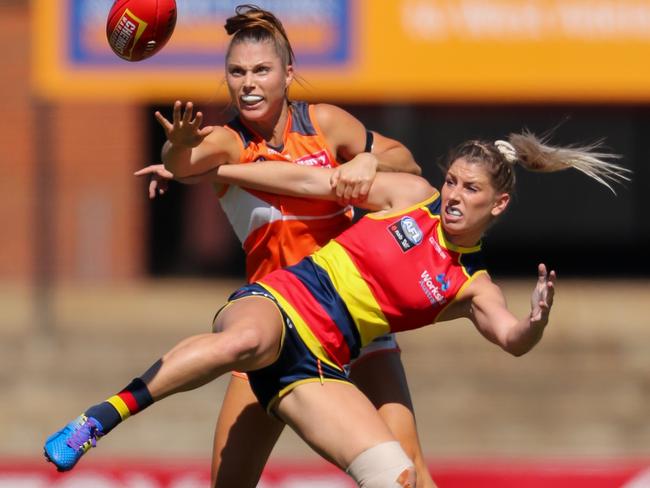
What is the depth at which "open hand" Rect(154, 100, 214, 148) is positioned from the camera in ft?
15.8

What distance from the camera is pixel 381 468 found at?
468 cm

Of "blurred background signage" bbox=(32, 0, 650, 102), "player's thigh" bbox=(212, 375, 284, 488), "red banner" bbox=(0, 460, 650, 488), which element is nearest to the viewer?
"player's thigh" bbox=(212, 375, 284, 488)

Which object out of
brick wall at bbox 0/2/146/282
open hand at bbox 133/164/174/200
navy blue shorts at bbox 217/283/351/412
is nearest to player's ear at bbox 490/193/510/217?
navy blue shorts at bbox 217/283/351/412

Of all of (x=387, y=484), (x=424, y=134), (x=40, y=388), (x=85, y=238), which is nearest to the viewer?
(x=387, y=484)

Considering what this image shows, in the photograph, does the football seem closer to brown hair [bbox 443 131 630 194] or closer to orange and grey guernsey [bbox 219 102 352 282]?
orange and grey guernsey [bbox 219 102 352 282]

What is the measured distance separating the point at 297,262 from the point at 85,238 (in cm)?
911

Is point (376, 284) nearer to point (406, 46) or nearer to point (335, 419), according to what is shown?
point (335, 419)

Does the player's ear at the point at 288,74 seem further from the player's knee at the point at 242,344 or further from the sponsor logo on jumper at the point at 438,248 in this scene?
the player's knee at the point at 242,344

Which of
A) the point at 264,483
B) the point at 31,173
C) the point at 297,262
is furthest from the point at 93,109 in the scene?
the point at 297,262

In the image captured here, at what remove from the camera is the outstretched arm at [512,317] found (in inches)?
184

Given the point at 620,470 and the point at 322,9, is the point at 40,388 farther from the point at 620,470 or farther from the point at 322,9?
the point at 620,470

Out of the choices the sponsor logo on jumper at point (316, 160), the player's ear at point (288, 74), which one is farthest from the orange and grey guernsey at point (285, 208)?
the player's ear at point (288, 74)

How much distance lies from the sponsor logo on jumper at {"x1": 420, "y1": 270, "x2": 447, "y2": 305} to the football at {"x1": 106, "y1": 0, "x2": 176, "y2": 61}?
1340 mm

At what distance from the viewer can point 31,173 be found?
14.2 meters
